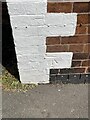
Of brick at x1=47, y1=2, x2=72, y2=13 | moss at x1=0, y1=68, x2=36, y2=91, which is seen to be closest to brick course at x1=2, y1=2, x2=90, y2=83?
brick at x1=47, y1=2, x2=72, y2=13

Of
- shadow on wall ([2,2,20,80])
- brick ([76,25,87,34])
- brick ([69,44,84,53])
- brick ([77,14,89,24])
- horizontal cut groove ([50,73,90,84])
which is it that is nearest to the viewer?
brick ([77,14,89,24])

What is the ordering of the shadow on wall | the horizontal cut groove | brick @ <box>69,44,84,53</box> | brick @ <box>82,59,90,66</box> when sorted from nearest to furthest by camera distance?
1. brick @ <box>69,44,84,53</box>
2. brick @ <box>82,59,90,66</box>
3. the horizontal cut groove
4. the shadow on wall

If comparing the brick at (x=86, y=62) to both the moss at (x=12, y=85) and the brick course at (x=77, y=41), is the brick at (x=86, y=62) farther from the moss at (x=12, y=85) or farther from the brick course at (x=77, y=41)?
the moss at (x=12, y=85)

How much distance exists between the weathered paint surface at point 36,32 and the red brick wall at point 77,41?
0.18 feet

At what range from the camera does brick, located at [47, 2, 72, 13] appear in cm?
267

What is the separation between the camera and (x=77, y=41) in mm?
3049

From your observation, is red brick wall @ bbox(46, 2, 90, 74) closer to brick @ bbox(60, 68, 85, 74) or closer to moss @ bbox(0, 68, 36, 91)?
brick @ bbox(60, 68, 85, 74)

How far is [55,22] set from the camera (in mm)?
2805

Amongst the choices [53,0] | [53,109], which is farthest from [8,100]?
[53,0]

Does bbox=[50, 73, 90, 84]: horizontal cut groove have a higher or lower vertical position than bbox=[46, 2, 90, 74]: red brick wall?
lower

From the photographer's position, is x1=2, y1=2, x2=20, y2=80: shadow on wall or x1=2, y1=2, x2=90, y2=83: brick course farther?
x1=2, y1=2, x2=20, y2=80: shadow on wall

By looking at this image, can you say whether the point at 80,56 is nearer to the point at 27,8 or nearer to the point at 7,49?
the point at 27,8

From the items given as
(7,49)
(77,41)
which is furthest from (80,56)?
(7,49)

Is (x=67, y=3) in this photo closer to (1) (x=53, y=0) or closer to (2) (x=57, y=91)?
(1) (x=53, y=0)
